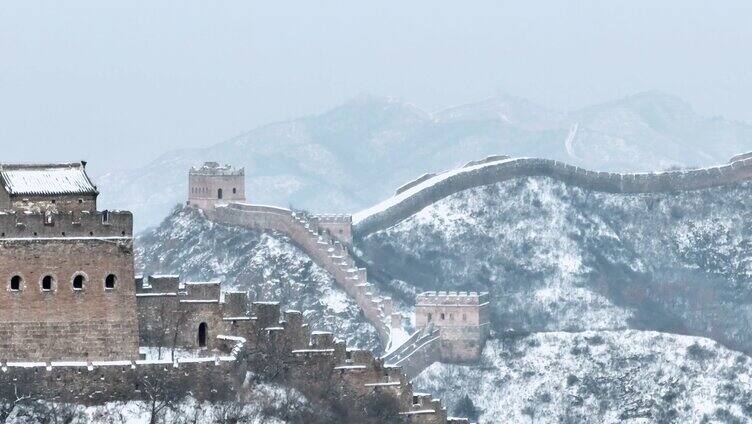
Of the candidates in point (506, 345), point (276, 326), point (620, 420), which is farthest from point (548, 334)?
point (276, 326)

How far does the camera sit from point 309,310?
17600cm

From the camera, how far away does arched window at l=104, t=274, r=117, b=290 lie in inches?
4237

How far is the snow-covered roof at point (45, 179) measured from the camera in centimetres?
10981

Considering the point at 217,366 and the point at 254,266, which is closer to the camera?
the point at 217,366

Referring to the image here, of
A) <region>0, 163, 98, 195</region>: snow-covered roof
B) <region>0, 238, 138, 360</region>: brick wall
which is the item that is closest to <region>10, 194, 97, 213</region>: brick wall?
<region>0, 163, 98, 195</region>: snow-covered roof

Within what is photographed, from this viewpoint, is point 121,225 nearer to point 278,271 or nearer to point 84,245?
point 84,245

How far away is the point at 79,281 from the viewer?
10719cm

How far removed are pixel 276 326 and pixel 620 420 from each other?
53.3 m

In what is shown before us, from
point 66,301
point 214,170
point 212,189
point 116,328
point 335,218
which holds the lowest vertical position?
point 116,328

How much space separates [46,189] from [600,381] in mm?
67503

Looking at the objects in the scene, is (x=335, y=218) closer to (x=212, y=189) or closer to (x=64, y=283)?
(x=212, y=189)

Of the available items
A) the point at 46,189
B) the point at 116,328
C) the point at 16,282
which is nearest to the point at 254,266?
the point at 46,189

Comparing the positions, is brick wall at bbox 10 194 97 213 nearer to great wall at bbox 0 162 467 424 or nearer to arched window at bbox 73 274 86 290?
great wall at bbox 0 162 467 424

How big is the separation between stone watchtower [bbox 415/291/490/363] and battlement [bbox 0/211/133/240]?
69.4 metres
